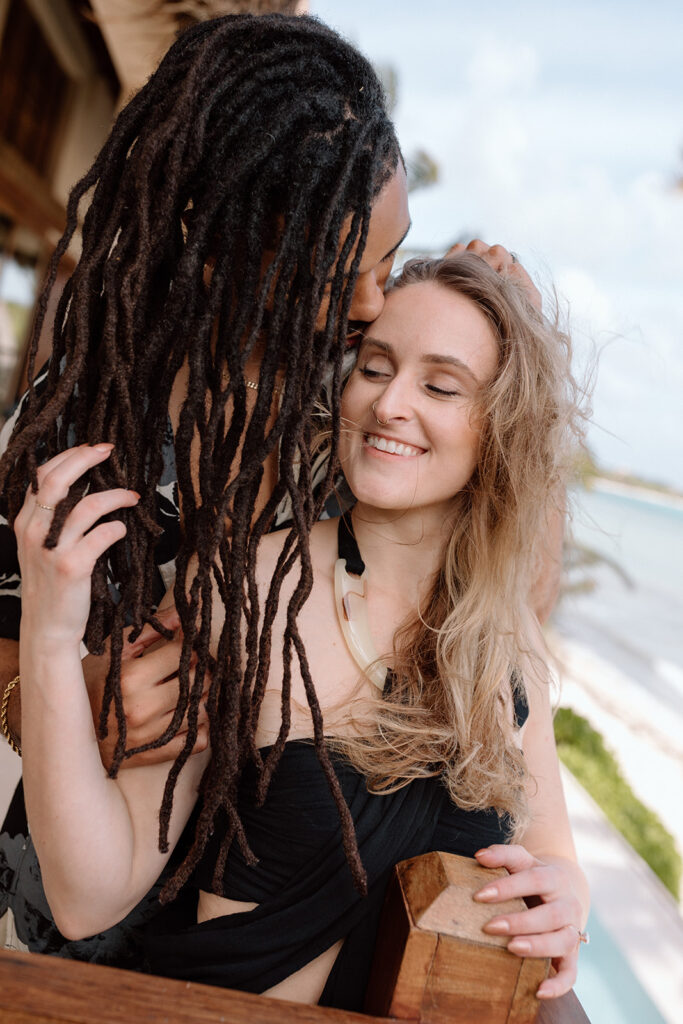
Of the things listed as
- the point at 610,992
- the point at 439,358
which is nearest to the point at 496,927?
the point at 439,358

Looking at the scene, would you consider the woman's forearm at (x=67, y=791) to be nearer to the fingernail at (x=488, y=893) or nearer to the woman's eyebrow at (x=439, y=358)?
the fingernail at (x=488, y=893)

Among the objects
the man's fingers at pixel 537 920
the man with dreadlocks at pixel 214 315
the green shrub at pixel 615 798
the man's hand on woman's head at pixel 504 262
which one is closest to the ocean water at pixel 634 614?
the green shrub at pixel 615 798

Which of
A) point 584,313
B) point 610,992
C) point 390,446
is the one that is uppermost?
point 584,313

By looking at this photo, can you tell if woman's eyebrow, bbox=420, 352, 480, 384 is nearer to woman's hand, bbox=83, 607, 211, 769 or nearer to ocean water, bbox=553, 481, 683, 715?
woman's hand, bbox=83, 607, 211, 769

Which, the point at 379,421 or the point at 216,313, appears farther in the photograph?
the point at 379,421

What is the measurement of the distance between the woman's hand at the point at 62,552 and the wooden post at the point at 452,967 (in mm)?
461

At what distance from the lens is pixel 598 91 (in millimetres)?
54281

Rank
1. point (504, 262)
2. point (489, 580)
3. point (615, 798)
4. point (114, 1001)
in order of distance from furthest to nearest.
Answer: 1. point (615, 798)
2. point (504, 262)
3. point (489, 580)
4. point (114, 1001)

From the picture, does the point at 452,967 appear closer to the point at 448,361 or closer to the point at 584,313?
the point at 448,361

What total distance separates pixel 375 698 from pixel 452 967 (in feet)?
1.65

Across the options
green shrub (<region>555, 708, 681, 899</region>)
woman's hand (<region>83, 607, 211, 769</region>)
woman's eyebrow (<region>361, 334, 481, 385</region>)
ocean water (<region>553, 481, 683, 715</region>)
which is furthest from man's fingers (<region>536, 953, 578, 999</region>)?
green shrub (<region>555, 708, 681, 899</region>)

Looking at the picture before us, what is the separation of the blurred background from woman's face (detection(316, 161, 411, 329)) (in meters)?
0.12

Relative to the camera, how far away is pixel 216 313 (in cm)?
102

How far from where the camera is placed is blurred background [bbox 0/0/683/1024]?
71.1 inches
